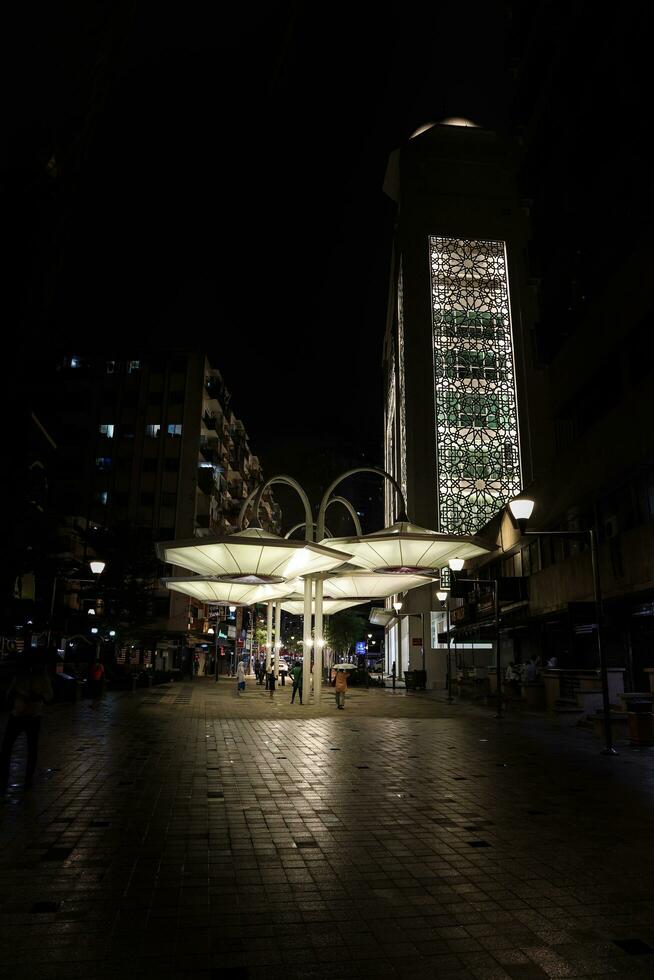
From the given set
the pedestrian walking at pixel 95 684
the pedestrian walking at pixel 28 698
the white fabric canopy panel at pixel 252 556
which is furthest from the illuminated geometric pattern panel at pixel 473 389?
the pedestrian walking at pixel 28 698

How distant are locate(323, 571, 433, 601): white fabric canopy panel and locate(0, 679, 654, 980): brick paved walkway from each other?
19.1 m

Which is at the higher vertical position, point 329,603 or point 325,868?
point 329,603

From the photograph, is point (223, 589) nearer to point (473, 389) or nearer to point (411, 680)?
point (411, 680)

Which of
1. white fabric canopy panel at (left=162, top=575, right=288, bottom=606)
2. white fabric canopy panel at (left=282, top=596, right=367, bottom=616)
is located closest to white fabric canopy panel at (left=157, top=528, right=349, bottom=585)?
white fabric canopy panel at (left=162, top=575, right=288, bottom=606)

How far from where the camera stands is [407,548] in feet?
76.5

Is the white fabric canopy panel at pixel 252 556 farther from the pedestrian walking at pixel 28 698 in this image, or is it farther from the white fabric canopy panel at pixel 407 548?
the pedestrian walking at pixel 28 698

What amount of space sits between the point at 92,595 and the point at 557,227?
35.4m

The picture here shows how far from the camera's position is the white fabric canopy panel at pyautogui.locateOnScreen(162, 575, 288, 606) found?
31.8 metres

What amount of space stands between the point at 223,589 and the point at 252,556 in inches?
454

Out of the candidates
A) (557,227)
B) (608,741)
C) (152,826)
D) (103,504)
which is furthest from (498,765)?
(103,504)

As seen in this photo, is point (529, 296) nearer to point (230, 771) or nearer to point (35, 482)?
point (35, 482)

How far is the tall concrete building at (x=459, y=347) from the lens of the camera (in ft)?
165

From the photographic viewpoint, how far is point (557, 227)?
2908 centimetres

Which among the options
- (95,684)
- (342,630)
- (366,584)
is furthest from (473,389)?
(95,684)
